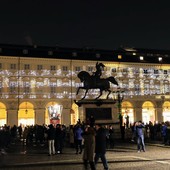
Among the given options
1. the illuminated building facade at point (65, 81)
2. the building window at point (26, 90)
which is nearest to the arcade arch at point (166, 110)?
the illuminated building facade at point (65, 81)

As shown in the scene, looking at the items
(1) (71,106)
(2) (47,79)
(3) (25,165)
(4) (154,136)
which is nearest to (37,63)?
(2) (47,79)

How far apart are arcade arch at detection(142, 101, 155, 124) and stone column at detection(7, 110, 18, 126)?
2530 centimetres

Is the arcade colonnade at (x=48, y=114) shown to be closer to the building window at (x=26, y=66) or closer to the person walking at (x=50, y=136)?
the building window at (x=26, y=66)

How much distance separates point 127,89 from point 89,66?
9287 millimetres

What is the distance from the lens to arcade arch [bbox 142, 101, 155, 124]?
232 ft

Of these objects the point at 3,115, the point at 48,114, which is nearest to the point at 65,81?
the point at 48,114

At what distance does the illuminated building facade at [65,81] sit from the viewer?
62.8 metres

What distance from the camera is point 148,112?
71938 millimetres

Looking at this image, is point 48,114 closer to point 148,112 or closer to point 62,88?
point 62,88

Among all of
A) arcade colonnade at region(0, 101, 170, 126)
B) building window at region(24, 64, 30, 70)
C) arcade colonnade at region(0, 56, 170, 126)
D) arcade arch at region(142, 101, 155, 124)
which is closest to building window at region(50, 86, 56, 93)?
arcade colonnade at region(0, 56, 170, 126)

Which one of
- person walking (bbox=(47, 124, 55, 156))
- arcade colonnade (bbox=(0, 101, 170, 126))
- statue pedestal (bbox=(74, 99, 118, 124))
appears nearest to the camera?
person walking (bbox=(47, 124, 55, 156))

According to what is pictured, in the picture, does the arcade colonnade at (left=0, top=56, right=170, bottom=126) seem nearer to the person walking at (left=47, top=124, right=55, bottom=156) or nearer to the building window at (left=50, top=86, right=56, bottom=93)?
the building window at (left=50, top=86, right=56, bottom=93)

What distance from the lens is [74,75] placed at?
6906cm

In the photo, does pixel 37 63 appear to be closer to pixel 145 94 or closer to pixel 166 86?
pixel 145 94
